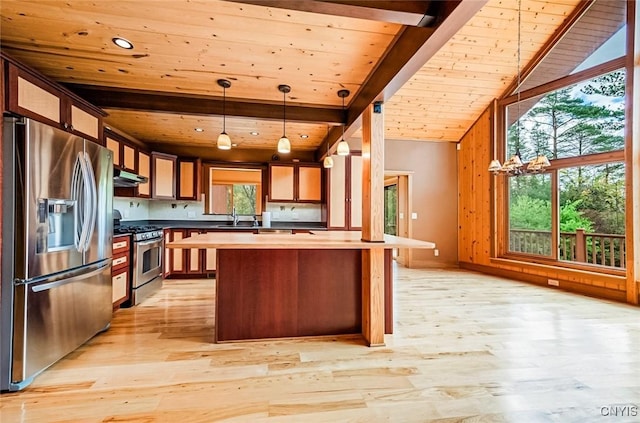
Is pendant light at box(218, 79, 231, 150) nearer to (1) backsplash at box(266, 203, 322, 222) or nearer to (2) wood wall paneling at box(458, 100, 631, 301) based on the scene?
(1) backsplash at box(266, 203, 322, 222)

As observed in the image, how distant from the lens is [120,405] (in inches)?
66.2

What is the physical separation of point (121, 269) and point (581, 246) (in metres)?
6.25

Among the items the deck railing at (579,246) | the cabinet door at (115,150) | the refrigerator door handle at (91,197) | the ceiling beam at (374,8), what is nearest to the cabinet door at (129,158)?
the cabinet door at (115,150)

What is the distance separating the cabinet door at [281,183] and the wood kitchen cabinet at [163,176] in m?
1.69

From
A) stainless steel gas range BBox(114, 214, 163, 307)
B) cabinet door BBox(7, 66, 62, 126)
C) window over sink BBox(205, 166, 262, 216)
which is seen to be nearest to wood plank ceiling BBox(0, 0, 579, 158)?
cabinet door BBox(7, 66, 62, 126)

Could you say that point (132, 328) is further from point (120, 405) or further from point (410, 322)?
point (410, 322)

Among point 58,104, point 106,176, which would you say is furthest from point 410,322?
point 58,104

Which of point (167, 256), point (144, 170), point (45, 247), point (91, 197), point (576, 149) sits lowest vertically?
point (167, 256)

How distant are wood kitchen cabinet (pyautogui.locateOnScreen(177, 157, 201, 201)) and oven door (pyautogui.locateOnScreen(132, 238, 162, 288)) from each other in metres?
1.20

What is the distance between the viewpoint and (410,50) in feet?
6.20

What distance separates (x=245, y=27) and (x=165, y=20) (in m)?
0.51

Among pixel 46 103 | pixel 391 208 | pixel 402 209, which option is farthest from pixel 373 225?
pixel 391 208

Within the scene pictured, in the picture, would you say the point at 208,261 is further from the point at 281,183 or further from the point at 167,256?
the point at 281,183

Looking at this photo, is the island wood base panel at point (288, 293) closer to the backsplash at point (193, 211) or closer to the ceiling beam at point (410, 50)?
the ceiling beam at point (410, 50)
